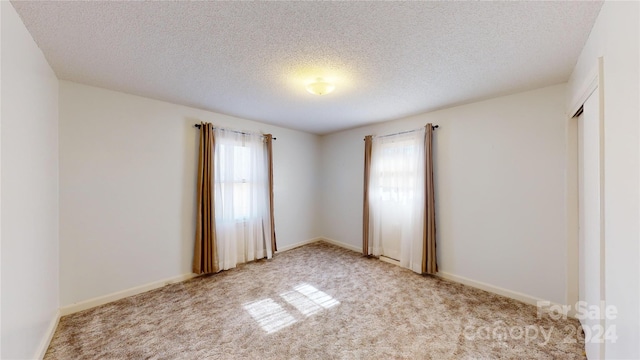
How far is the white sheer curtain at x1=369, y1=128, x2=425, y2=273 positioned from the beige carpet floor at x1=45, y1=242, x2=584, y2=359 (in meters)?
0.62

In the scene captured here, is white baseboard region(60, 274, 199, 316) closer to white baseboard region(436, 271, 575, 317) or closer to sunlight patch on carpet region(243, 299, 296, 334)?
sunlight patch on carpet region(243, 299, 296, 334)

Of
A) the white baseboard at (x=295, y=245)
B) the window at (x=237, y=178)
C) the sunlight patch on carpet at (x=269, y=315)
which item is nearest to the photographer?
the sunlight patch on carpet at (x=269, y=315)

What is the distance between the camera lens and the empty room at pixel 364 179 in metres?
1.34

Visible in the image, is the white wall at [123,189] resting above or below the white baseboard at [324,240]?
above

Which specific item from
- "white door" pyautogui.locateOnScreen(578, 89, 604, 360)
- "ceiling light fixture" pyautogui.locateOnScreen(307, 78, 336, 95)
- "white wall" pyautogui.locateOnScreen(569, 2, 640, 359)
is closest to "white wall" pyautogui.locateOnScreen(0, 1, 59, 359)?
"ceiling light fixture" pyautogui.locateOnScreen(307, 78, 336, 95)

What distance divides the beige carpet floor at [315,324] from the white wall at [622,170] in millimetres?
900

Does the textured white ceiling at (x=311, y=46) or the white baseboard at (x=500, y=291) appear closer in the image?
the textured white ceiling at (x=311, y=46)

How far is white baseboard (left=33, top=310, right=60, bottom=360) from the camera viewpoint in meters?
1.70

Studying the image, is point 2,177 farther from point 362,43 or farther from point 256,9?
point 362,43

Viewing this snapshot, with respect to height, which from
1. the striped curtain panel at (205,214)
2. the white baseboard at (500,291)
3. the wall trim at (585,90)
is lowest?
the white baseboard at (500,291)

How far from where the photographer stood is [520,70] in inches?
81.0

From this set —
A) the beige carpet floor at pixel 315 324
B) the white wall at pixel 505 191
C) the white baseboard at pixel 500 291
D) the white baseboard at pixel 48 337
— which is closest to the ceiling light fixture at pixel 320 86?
the white wall at pixel 505 191

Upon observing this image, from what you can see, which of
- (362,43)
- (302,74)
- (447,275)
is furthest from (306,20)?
(447,275)

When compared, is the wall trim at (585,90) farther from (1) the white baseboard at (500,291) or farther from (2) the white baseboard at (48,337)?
(2) the white baseboard at (48,337)
